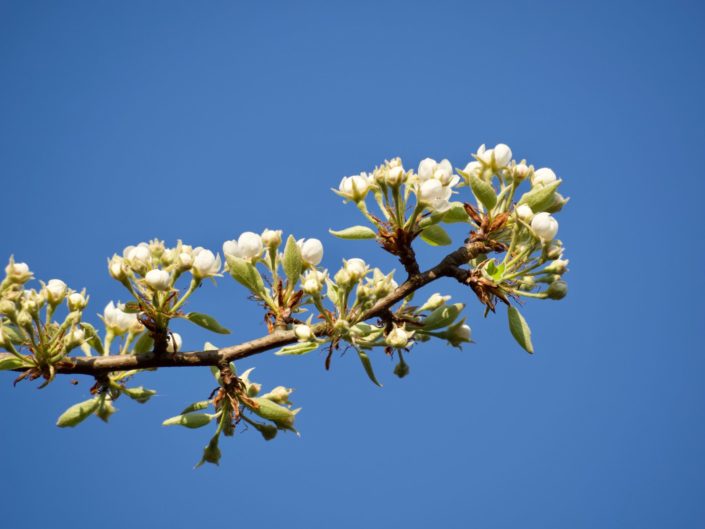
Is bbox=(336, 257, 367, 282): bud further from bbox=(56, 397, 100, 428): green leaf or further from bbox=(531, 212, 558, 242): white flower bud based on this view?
bbox=(56, 397, 100, 428): green leaf

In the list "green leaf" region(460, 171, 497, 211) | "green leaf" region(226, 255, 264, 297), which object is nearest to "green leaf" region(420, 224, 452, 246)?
"green leaf" region(460, 171, 497, 211)

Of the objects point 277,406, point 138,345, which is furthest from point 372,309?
point 138,345

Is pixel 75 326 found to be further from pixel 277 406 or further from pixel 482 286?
pixel 482 286

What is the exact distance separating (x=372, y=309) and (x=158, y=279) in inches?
39.0

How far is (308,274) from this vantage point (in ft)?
11.8

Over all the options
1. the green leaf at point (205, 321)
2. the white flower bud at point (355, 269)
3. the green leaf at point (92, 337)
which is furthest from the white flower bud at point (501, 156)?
the green leaf at point (92, 337)

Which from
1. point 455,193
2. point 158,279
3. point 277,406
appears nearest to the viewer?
point 158,279

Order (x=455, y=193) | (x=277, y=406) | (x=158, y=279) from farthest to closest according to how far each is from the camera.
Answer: (x=455, y=193)
(x=277, y=406)
(x=158, y=279)

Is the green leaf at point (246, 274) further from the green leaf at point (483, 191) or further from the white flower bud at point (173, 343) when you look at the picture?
the green leaf at point (483, 191)

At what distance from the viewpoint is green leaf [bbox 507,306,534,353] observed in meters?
3.57

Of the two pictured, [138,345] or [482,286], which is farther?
[138,345]

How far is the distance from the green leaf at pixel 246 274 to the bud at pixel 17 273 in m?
1.09

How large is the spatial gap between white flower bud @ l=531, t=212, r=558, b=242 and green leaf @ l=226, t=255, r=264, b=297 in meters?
1.33

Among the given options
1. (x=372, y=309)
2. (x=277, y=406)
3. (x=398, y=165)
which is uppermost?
(x=398, y=165)
